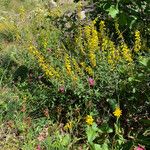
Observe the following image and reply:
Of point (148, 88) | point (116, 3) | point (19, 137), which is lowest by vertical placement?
point (19, 137)

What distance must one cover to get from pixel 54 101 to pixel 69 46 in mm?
766

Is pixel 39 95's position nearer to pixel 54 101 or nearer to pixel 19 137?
pixel 54 101

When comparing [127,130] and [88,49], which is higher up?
[88,49]

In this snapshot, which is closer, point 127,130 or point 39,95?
point 127,130

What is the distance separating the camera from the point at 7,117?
16.0ft

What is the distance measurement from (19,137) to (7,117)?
314 millimetres

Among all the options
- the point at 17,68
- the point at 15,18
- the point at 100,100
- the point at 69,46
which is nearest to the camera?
the point at 100,100

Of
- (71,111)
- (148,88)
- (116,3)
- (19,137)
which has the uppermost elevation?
(116,3)

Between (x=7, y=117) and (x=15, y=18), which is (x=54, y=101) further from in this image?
(x=15, y=18)

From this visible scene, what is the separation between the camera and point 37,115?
198 inches

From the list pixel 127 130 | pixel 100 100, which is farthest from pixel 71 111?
pixel 127 130

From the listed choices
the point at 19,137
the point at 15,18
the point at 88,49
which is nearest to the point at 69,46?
the point at 88,49

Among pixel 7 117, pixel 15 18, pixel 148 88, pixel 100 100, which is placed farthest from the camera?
pixel 15 18

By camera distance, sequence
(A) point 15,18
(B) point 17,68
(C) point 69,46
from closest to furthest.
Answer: (C) point 69,46, (B) point 17,68, (A) point 15,18
